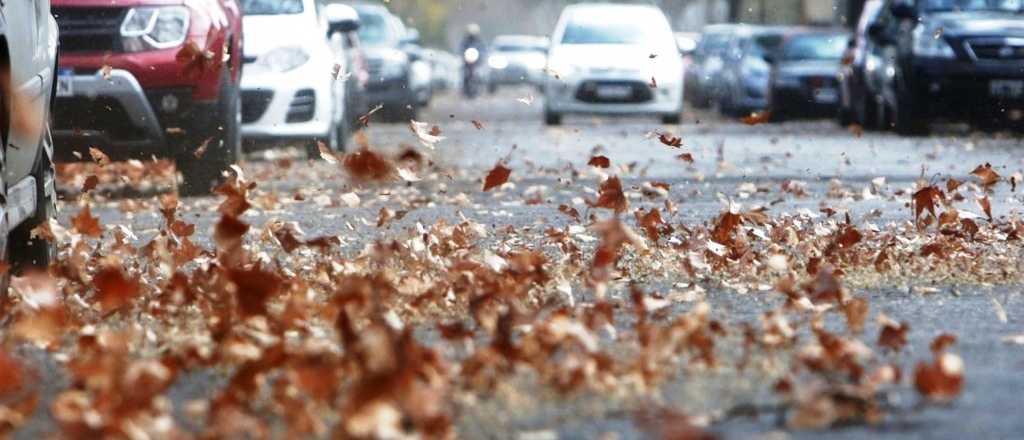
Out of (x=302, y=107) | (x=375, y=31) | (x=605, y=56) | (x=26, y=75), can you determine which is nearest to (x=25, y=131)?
(x=26, y=75)

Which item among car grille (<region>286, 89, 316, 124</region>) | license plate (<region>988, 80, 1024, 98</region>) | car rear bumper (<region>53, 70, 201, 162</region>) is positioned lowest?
license plate (<region>988, 80, 1024, 98</region>)

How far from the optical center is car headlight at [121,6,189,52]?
13.5 metres

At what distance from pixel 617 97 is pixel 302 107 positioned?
12.5 meters

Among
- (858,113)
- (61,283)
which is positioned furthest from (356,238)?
(858,113)

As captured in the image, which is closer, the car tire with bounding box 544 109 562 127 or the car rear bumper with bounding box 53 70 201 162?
the car rear bumper with bounding box 53 70 201 162

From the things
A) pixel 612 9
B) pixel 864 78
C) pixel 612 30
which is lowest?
pixel 612 30

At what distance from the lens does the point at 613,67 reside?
2866cm

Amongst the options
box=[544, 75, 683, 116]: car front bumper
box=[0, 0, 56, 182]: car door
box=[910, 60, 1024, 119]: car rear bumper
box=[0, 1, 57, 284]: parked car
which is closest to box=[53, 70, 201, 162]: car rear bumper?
box=[0, 1, 57, 284]: parked car

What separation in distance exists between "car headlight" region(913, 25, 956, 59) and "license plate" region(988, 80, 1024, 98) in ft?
1.54

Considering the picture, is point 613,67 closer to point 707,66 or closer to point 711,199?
point 707,66

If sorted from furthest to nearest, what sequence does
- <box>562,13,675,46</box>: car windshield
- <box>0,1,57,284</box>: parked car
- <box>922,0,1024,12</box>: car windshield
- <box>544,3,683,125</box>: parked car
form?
<box>562,13,675,46</box>: car windshield, <box>544,3,683,125</box>: parked car, <box>922,0,1024,12</box>: car windshield, <box>0,1,57,284</box>: parked car

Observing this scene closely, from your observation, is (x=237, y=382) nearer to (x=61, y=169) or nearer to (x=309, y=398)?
(x=309, y=398)

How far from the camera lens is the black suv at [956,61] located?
2248 centimetres

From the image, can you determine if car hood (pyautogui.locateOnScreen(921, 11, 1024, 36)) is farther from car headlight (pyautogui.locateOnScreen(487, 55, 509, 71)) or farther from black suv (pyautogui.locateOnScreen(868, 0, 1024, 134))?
car headlight (pyautogui.locateOnScreen(487, 55, 509, 71))
